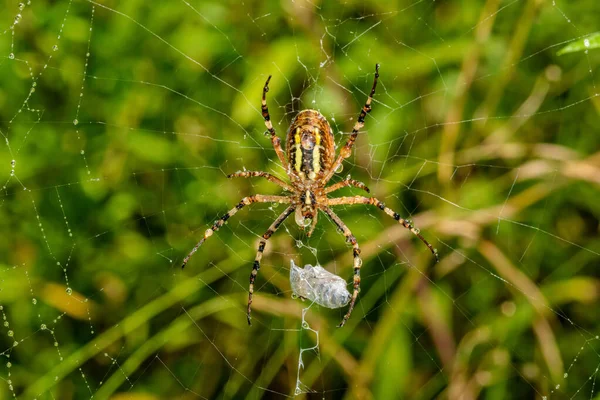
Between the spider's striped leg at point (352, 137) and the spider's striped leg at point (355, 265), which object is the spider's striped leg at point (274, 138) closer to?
the spider's striped leg at point (352, 137)

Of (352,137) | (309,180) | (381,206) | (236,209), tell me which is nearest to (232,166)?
(236,209)

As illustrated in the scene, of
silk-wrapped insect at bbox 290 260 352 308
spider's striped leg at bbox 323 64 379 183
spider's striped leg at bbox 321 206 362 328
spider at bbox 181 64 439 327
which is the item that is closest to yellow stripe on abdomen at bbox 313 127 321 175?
spider at bbox 181 64 439 327

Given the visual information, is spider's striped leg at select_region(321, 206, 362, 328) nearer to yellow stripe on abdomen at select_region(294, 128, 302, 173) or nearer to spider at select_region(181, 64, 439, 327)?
spider at select_region(181, 64, 439, 327)

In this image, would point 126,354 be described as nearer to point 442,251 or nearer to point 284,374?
point 284,374

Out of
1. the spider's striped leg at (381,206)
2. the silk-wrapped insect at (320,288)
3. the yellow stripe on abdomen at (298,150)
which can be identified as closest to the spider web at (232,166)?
the spider's striped leg at (381,206)

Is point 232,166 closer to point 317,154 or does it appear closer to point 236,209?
point 236,209

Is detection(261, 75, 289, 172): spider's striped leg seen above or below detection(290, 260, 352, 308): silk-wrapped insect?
above
